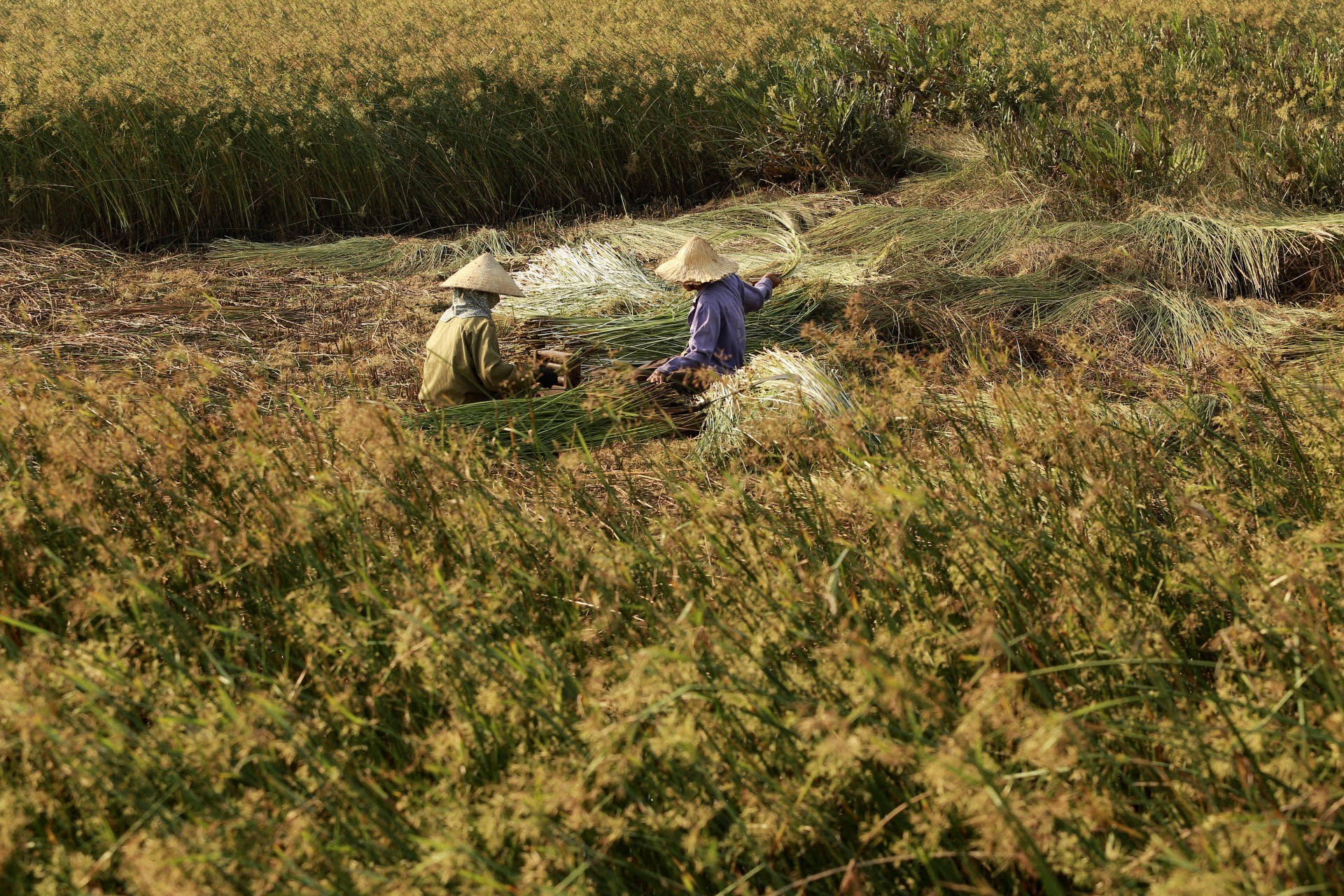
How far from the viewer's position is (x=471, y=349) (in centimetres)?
433

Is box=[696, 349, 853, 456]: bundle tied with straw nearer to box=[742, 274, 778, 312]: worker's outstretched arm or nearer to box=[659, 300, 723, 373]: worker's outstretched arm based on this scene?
box=[659, 300, 723, 373]: worker's outstretched arm

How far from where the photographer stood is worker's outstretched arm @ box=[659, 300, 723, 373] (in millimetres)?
4387

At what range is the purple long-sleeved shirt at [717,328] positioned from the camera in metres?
4.39

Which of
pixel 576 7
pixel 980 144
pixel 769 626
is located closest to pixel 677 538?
pixel 769 626

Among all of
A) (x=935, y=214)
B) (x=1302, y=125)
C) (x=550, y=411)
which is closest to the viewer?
(x=550, y=411)

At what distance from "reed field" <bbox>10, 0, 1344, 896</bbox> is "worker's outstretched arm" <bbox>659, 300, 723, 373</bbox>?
11.9 inches

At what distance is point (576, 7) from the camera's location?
9.34m

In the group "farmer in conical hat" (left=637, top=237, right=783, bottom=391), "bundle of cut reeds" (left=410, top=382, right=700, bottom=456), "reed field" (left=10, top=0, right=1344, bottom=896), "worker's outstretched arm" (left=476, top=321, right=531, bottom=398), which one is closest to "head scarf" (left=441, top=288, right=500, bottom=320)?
"worker's outstretched arm" (left=476, top=321, right=531, bottom=398)

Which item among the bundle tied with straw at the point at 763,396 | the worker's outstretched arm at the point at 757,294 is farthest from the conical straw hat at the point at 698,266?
the bundle tied with straw at the point at 763,396

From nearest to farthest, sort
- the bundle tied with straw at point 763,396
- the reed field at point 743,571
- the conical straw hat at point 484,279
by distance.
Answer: the reed field at point 743,571 → the bundle tied with straw at point 763,396 → the conical straw hat at point 484,279

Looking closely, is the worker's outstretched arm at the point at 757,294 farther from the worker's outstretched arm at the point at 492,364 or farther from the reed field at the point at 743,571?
the worker's outstretched arm at the point at 492,364

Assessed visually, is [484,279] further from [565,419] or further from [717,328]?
[717,328]

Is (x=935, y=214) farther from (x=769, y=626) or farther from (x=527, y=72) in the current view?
(x=769, y=626)

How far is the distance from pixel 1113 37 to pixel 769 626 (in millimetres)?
6714
